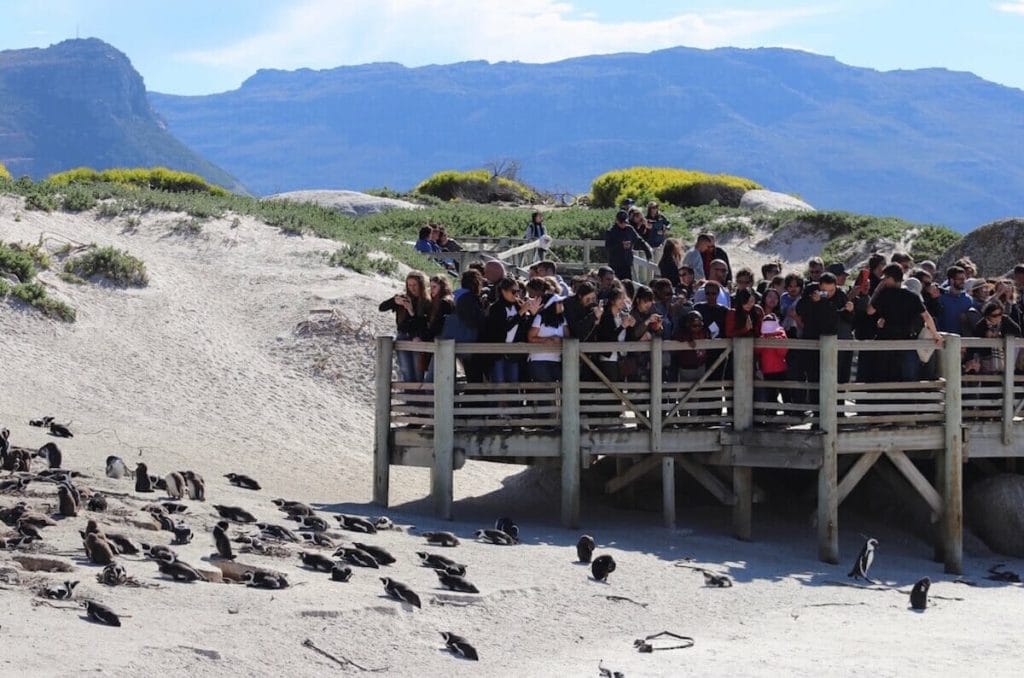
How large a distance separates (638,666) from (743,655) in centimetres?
108

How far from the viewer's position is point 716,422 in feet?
62.5

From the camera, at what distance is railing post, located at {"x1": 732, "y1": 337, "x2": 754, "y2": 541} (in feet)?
60.7

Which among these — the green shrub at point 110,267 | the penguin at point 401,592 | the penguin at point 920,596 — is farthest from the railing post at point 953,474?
the green shrub at point 110,267

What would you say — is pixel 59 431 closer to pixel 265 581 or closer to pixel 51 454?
pixel 51 454

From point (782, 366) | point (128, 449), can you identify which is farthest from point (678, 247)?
point (128, 449)

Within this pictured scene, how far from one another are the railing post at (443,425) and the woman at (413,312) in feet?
2.35

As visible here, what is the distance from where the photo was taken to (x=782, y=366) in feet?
61.3

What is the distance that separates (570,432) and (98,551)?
19.0ft

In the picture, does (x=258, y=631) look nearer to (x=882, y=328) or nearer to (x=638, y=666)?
(x=638, y=666)

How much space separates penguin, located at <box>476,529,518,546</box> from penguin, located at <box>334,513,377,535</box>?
3.56ft

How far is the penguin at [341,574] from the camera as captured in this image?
49.5 feet

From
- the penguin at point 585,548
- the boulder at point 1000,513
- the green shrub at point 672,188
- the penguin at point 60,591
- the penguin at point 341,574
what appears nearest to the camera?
the penguin at point 60,591

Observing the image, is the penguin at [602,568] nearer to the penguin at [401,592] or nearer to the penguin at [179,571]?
the penguin at [401,592]

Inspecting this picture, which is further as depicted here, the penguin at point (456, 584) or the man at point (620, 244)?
the man at point (620, 244)
